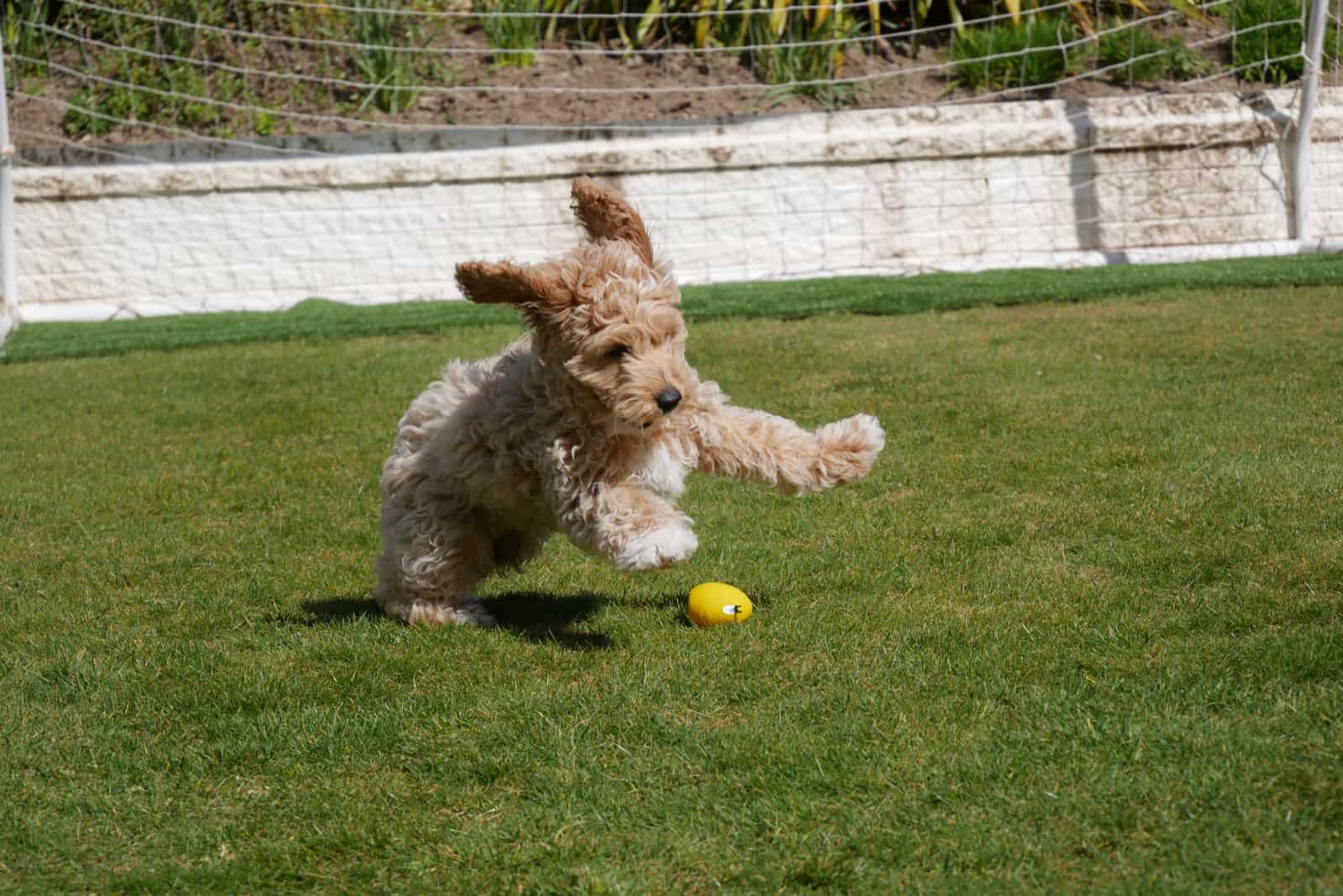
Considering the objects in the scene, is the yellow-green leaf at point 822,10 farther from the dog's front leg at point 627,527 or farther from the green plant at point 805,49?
the dog's front leg at point 627,527

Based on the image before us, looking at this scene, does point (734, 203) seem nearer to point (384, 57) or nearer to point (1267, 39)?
point (384, 57)

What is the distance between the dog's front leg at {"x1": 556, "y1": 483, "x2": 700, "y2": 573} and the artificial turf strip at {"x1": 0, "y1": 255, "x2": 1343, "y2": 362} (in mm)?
7311

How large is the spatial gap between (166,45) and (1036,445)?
13.6 m

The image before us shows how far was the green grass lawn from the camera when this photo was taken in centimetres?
331

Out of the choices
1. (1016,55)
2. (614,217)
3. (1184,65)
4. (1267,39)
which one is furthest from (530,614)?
(1184,65)

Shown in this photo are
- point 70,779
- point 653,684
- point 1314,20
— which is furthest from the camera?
point 1314,20

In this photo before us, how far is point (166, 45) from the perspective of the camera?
16891 mm

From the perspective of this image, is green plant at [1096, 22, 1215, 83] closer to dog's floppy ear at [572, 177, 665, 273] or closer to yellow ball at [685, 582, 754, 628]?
dog's floppy ear at [572, 177, 665, 273]

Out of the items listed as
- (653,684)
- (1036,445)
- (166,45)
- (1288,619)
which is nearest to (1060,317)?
(1036,445)

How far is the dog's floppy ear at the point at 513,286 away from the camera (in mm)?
4797

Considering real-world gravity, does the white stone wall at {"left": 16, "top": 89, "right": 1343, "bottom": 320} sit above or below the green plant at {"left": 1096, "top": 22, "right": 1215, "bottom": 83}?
below

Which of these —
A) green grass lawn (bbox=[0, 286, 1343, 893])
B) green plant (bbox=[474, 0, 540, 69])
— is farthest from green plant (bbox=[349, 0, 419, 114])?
green grass lawn (bbox=[0, 286, 1343, 893])

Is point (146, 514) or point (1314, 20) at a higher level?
point (1314, 20)

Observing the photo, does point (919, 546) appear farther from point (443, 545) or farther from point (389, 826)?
point (389, 826)
